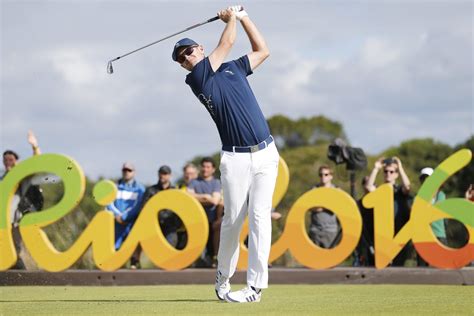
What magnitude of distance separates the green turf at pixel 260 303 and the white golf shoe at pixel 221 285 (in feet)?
0.43

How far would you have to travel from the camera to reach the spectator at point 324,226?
15.8 m

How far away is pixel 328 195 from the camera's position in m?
15.2

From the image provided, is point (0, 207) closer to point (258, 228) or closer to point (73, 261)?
point (73, 261)

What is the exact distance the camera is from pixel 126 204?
16312mm

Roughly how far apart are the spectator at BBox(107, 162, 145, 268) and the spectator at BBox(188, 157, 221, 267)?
85cm

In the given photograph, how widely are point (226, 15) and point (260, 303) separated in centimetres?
271

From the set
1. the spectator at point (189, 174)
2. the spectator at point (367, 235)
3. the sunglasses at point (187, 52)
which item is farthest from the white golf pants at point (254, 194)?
the spectator at point (189, 174)

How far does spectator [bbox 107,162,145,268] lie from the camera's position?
52.9ft

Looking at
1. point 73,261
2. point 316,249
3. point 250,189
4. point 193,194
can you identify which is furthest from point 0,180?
point 250,189

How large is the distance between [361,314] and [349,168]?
26.3ft

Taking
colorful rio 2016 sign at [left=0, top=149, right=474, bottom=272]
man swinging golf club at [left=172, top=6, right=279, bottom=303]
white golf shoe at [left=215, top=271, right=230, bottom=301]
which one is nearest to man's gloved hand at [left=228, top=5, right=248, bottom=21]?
man swinging golf club at [left=172, top=6, right=279, bottom=303]

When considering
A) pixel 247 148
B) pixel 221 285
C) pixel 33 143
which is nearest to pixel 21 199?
pixel 33 143

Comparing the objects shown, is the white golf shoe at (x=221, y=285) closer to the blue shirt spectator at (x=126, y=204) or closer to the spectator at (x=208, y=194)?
the spectator at (x=208, y=194)

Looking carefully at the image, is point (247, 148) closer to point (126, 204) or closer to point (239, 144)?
point (239, 144)
